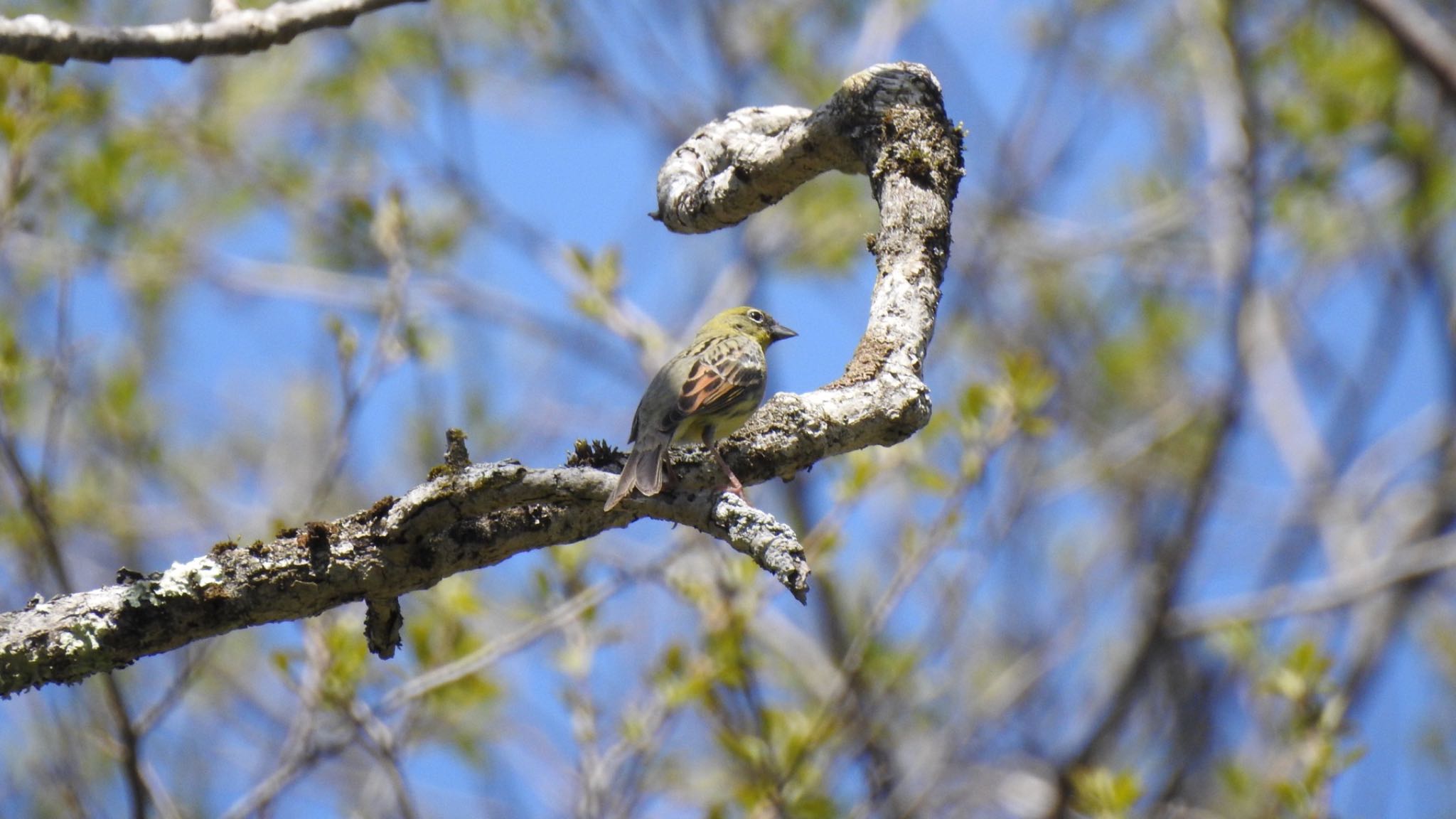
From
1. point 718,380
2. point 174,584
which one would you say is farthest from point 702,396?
point 174,584

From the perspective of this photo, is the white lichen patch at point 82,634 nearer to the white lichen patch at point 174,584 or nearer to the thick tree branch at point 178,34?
the white lichen patch at point 174,584

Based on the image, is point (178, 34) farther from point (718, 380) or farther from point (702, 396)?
point (718, 380)

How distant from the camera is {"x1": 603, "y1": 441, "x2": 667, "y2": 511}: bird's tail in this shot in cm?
283

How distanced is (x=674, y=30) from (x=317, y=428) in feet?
17.3

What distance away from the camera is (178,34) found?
3.04 meters

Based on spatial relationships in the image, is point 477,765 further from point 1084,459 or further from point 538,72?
point 538,72

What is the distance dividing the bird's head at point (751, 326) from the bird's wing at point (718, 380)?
101cm

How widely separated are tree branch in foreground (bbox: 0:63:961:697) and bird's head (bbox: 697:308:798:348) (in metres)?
2.38

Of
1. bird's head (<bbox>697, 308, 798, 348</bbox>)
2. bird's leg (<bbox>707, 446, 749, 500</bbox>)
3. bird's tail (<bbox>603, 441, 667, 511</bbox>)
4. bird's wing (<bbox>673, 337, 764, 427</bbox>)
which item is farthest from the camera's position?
bird's head (<bbox>697, 308, 798, 348</bbox>)

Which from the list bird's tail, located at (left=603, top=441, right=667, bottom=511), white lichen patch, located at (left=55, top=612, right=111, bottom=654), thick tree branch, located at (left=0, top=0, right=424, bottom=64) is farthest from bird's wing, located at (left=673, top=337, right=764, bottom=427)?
white lichen patch, located at (left=55, top=612, right=111, bottom=654)

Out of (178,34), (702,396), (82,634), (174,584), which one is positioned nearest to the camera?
(82,634)

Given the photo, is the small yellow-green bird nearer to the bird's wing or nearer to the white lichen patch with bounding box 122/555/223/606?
the bird's wing

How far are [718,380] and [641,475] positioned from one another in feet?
5.01

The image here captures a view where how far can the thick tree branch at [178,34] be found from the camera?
290 centimetres
